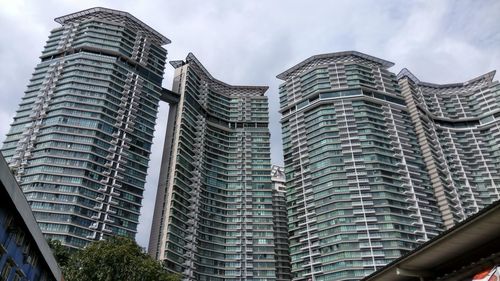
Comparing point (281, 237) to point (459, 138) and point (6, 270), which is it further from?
point (6, 270)

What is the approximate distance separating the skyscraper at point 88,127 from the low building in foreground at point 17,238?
57486mm

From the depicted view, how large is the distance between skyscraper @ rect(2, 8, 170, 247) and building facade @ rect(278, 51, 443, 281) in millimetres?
41899

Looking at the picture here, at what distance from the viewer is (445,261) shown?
57.0 ft

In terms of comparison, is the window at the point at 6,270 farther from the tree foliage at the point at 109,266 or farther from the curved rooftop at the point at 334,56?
the curved rooftop at the point at 334,56

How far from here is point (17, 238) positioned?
72.2 ft

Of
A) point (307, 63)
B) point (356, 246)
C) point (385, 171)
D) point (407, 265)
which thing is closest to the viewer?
point (407, 265)

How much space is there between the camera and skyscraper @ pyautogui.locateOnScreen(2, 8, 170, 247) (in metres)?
83.5

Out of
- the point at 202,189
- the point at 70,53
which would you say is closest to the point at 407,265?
the point at 202,189

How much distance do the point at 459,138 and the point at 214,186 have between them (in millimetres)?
85656

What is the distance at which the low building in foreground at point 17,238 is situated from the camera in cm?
1995

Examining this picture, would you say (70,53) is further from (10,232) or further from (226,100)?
(10,232)

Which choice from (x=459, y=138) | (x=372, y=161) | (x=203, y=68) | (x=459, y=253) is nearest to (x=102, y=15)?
(x=203, y=68)

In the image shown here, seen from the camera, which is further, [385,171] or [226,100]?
[226,100]

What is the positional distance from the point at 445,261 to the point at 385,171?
92.9 m
